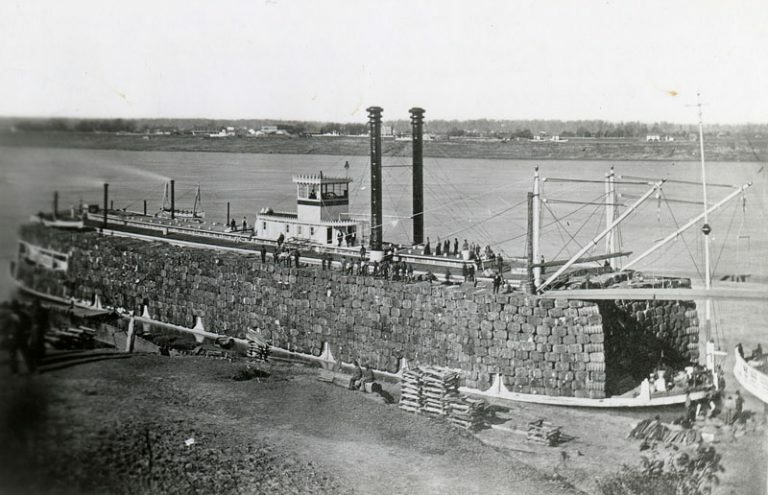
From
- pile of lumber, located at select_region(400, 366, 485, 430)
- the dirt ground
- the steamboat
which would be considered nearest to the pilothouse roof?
the steamboat

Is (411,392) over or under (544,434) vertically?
over

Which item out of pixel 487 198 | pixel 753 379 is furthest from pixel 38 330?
pixel 487 198

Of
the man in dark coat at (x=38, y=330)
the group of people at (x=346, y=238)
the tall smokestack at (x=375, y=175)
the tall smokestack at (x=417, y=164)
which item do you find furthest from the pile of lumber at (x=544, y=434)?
the tall smokestack at (x=417, y=164)

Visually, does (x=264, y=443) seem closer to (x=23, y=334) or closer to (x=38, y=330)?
(x=38, y=330)

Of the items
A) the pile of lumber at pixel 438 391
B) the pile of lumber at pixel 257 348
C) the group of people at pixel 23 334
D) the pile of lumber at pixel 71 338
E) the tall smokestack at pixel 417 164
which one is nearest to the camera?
the group of people at pixel 23 334

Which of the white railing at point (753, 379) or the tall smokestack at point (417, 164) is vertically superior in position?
the tall smokestack at point (417, 164)

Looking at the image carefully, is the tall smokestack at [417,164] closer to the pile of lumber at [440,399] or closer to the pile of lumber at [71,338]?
the pile of lumber at [440,399]
